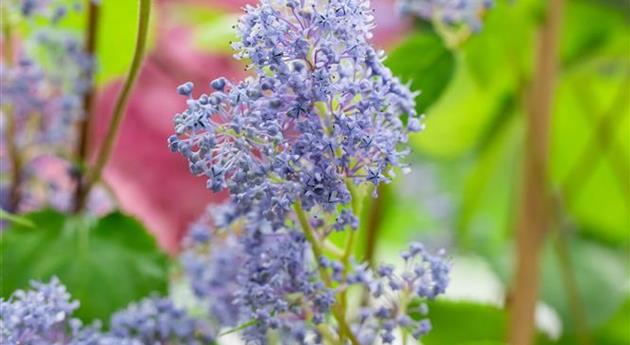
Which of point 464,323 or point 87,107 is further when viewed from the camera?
point 464,323

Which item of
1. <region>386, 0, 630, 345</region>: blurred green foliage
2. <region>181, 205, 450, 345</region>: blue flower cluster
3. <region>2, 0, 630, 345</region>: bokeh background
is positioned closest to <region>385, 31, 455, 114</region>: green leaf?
<region>2, 0, 630, 345</region>: bokeh background

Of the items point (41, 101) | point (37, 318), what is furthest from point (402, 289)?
point (41, 101)

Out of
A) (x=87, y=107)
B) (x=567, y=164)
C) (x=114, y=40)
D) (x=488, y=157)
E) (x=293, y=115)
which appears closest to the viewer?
(x=293, y=115)

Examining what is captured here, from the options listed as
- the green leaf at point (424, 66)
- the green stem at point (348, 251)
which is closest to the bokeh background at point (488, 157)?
the green leaf at point (424, 66)

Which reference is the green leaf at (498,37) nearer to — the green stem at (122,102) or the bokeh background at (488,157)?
the bokeh background at (488,157)

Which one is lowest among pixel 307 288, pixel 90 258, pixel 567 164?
pixel 307 288

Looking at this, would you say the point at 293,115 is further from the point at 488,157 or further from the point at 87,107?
the point at 488,157
